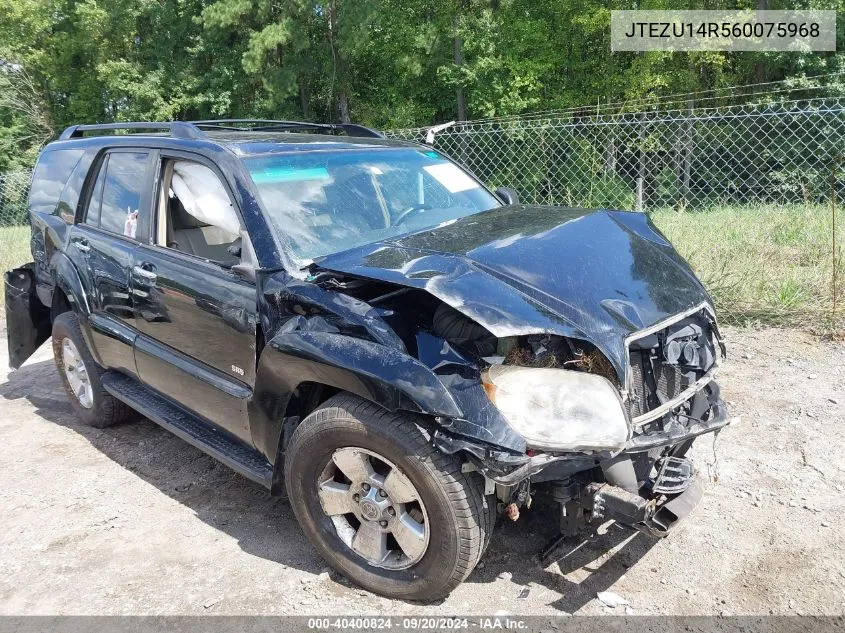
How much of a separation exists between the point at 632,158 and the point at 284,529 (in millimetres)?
12550

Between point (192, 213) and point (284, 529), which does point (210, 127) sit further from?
point (284, 529)

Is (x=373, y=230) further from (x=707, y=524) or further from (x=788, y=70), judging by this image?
(x=788, y=70)

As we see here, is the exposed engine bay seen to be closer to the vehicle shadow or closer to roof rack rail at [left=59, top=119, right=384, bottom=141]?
the vehicle shadow

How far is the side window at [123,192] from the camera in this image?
3779 mm

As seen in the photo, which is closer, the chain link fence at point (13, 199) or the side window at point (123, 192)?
the side window at point (123, 192)

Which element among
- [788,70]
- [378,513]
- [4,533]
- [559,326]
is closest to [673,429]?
[559,326]

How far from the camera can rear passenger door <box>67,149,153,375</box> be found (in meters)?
3.74

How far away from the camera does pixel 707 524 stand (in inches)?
124

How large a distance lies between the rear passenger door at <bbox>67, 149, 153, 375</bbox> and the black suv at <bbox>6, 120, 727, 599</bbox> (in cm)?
2

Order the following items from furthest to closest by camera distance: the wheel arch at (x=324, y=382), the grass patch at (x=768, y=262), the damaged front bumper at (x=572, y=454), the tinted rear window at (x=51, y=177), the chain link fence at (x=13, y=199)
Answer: the chain link fence at (x=13, y=199)
the grass patch at (x=768, y=262)
the tinted rear window at (x=51, y=177)
the wheel arch at (x=324, y=382)
the damaged front bumper at (x=572, y=454)

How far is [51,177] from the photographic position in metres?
4.66

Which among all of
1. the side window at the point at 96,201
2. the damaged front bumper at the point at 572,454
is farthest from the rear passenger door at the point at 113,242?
the damaged front bumper at the point at 572,454

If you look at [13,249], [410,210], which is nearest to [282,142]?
[410,210]

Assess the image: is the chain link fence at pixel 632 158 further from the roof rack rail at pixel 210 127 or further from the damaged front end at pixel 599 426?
the damaged front end at pixel 599 426
